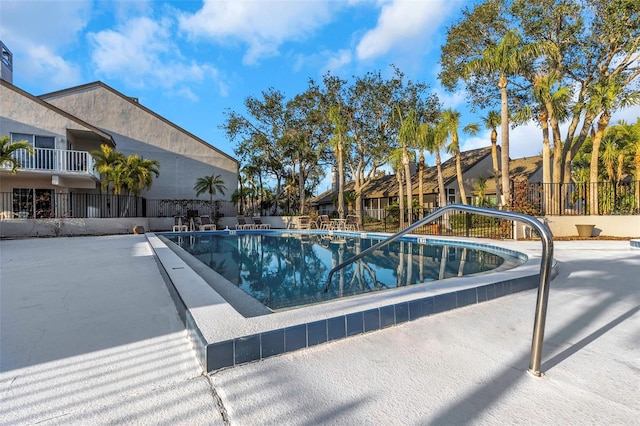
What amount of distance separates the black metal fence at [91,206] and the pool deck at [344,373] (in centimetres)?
1448

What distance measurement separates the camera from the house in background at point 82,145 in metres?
14.5

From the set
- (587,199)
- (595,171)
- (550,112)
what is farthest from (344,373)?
(595,171)

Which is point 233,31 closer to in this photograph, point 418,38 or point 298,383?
point 418,38

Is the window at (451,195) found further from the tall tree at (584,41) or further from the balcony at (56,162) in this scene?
the balcony at (56,162)

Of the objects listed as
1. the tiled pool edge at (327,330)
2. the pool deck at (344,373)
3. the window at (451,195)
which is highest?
Answer: the window at (451,195)

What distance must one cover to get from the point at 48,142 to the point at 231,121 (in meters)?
12.2

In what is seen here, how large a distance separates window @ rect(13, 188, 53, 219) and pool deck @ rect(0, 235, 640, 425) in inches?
563

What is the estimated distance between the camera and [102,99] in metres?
18.8

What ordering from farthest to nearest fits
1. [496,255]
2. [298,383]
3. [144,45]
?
[144,45]
[496,255]
[298,383]

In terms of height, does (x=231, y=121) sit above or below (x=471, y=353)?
above

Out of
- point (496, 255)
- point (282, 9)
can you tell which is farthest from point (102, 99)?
point (496, 255)

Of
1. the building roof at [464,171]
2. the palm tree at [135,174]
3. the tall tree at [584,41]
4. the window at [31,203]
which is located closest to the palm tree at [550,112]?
the tall tree at [584,41]

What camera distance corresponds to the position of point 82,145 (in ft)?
58.0

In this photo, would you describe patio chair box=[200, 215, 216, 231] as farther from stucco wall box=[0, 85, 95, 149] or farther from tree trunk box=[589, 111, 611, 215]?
tree trunk box=[589, 111, 611, 215]
